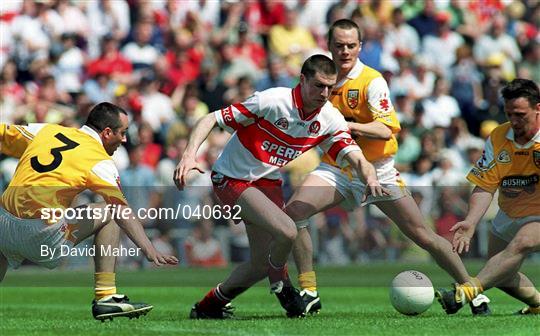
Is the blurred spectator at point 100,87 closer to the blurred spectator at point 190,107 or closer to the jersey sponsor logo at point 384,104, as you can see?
the blurred spectator at point 190,107

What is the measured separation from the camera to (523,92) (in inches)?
392

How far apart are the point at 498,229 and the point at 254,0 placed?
12735 mm

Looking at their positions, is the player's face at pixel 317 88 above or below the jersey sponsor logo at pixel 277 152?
above

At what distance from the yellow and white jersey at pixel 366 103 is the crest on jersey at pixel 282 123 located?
1084mm

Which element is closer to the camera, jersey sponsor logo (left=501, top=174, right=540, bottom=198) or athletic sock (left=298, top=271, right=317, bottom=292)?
jersey sponsor logo (left=501, top=174, right=540, bottom=198)

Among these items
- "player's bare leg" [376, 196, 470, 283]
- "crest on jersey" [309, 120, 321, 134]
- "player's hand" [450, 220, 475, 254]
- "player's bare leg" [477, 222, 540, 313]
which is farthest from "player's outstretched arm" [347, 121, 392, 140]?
"player's bare leg" [477, 222, 540, 313]

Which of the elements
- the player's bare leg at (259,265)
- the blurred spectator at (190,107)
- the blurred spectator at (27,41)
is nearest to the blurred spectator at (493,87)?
the blurred spectator at (190,107)

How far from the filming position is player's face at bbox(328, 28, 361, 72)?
11.0 metres

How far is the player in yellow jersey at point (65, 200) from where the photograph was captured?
9688mm

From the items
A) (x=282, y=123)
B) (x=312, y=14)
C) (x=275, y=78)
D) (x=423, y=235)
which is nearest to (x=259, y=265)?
(x=282, y=123)

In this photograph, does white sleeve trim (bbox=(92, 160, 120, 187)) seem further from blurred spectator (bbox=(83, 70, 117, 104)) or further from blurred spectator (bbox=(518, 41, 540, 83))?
blurred spectator (bbox=(518, 41, 540, 83))

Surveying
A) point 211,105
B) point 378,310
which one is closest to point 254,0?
point 211,105

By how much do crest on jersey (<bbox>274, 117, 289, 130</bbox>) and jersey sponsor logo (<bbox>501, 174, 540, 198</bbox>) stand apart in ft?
6.41

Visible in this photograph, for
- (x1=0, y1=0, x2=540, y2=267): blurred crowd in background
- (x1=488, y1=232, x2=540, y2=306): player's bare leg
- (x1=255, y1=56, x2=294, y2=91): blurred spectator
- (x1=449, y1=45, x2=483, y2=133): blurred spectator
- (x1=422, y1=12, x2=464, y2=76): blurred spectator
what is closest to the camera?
(x1=488, y1=232, x2=540, y2=306): player's bare leg
